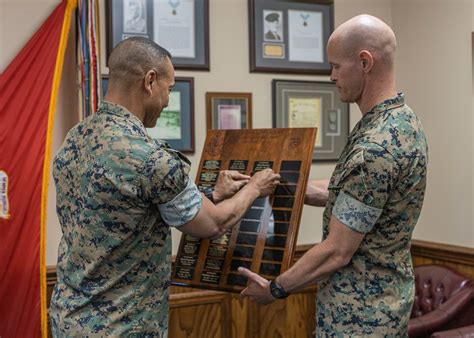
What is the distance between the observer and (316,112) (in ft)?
12.2

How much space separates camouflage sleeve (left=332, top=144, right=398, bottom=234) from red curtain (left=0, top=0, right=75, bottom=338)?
166 cm

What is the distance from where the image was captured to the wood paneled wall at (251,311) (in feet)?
11.0

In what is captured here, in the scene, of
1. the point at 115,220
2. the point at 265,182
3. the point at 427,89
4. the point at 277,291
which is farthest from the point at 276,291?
the point at 427,89

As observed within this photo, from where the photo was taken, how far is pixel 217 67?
349cm

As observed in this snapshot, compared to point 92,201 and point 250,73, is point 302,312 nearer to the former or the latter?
point 250,73

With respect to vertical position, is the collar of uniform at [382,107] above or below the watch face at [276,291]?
above

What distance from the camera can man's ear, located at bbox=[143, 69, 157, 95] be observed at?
1.76 meters

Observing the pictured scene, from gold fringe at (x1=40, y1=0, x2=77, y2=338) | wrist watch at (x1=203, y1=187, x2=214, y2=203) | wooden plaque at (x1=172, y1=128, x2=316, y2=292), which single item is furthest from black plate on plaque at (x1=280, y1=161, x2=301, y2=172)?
gold fringe at (x1=40, y1=0, x2=77, y2=338)

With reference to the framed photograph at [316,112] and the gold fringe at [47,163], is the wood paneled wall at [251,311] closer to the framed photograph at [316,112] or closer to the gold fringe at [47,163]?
the gold fringe at [47,163]

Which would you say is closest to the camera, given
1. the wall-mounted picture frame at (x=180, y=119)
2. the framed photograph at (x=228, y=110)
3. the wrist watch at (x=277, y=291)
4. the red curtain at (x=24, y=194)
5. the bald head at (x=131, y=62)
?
the bald head at (x=131, y=62)

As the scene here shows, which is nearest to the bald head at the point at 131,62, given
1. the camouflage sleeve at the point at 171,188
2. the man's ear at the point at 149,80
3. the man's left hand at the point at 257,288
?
the man's ear at the point at 149,80

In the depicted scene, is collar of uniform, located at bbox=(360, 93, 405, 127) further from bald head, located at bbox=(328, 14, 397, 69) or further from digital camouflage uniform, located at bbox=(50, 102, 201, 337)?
digital camouflage uniform, located at bbox=(50, 102, 201, 337)

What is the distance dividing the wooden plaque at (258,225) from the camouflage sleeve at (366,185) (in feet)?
1.29

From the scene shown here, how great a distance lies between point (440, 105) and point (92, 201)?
2.55 m
